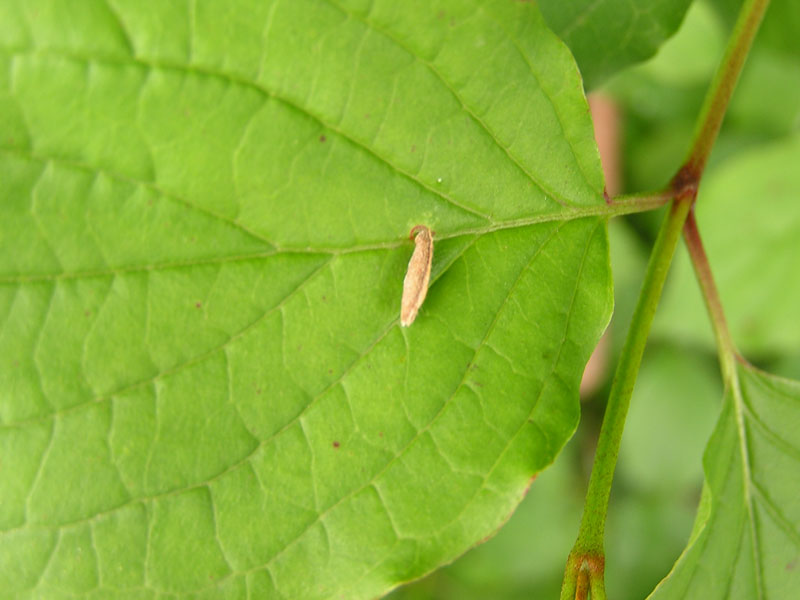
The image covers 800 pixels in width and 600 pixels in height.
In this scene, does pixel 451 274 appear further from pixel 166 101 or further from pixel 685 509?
pixel 685 509

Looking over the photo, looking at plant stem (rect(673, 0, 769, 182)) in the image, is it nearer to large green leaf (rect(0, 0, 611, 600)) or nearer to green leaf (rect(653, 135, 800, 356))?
large green leaf (rect(0, 0, 611, 600))

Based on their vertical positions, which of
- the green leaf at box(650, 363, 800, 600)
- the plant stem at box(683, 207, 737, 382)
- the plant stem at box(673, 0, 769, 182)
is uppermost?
the plant stem at box(673, 0, 769, 182)

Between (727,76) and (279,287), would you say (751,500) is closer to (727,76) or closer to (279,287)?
(727,76)

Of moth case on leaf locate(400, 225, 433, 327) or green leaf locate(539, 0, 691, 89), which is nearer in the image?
moth case on leaf locate(400, 225, 433, 327)

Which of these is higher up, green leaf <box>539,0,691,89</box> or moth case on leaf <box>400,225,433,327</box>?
green leaf <box>539,0,691,89</box>

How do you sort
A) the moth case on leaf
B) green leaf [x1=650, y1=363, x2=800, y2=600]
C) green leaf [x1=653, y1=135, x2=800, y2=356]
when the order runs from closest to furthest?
the moth case on leaf → green leaf [x1=650, y1=363, x2=800, y2=600] → green leaf [x1=653, y1=135, x2=800, y2=356]

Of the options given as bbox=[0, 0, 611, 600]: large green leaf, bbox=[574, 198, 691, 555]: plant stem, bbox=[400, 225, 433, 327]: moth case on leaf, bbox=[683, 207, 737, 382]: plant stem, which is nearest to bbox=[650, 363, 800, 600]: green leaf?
bbox=[683, 207, 737, 382]: plant stem

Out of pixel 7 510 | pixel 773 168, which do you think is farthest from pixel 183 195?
pixel 773 168
